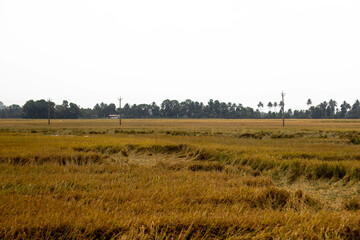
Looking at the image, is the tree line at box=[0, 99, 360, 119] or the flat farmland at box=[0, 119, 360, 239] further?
the tree line at box=[0, 99, 360, 119]

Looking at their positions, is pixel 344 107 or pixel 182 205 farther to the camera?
pixel 344 107

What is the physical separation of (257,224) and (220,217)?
1.63 feet

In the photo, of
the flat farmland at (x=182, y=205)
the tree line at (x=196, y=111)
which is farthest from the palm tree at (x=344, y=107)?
the flat farmland at (x=182, y=205)

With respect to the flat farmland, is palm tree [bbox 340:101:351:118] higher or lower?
higher

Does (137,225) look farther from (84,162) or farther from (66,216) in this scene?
(84,162)

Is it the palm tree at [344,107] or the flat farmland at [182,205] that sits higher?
the palm tree at [344,107]

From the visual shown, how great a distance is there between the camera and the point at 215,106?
15462cm

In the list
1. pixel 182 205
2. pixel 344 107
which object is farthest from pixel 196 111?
pixel 182 205

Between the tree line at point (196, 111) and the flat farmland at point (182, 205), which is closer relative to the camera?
the flat farmland at point (182, 205)

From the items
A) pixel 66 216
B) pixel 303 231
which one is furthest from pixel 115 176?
pixel 303 231

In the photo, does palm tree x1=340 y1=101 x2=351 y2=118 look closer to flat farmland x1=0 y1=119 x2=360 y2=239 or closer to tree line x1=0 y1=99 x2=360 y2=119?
tree line x1=0 y1=99 x2=360 y2=119

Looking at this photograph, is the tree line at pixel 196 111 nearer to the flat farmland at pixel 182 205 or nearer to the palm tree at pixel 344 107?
the palm tree at pixel 344 107

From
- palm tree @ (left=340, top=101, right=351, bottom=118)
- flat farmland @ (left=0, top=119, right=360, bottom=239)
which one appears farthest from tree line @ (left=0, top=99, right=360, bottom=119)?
flat farmland @ (left=0, top=119, right=360, bottom=239)

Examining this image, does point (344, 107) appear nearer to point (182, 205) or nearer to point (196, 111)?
point (196, 111)
